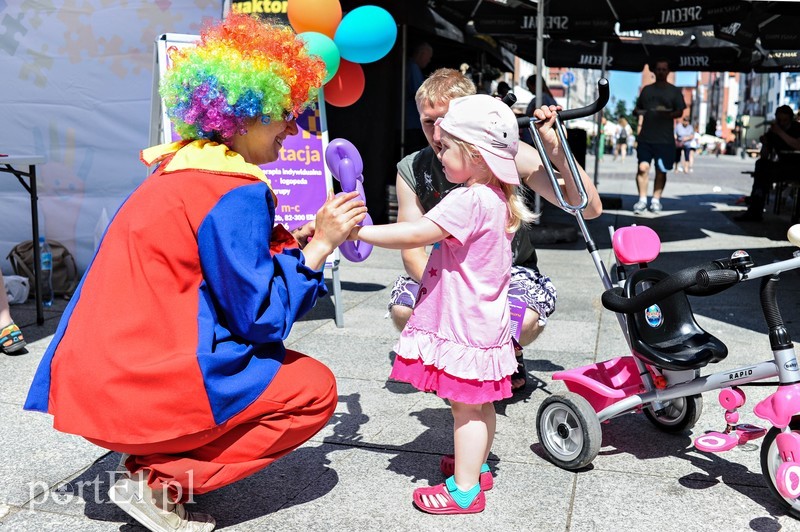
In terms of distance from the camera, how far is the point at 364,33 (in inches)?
207

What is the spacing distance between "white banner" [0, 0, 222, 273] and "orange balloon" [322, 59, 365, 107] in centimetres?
129

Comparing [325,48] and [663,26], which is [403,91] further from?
[325,48]

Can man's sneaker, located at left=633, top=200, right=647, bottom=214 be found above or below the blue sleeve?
below

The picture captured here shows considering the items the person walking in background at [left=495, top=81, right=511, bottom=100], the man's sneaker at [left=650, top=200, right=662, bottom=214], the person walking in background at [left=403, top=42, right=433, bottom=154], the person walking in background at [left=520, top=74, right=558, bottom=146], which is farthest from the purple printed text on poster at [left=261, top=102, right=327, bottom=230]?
the man's sneaker at [left=650, top=200, right=662, bottom=214]

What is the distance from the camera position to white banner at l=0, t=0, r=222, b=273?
A: 6297 mm

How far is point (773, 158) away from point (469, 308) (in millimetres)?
10283

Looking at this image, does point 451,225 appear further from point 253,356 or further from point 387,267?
point 387,267

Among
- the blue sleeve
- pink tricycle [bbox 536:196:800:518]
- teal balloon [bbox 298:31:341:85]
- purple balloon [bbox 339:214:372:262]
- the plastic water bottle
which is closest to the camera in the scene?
the blue sleeve

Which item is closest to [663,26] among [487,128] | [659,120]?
[659,120]

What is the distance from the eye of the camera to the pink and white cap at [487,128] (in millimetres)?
2697

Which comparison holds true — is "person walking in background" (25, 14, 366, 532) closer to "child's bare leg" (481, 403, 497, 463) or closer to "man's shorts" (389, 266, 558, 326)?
"child's bare leg" (481, 403, 497, 463)

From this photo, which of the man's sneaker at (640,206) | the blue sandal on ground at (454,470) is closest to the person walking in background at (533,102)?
the man's sneaker at (640,206)

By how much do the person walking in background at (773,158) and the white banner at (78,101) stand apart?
287 inches

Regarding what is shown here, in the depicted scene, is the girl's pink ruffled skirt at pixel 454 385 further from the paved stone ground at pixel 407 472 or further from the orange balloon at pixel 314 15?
the orange balloon at pixel 314 15
